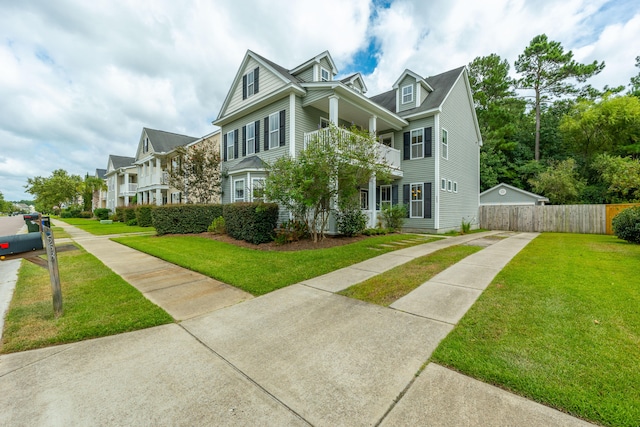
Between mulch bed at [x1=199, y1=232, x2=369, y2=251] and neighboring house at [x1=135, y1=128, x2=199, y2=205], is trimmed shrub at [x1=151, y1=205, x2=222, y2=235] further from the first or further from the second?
neighboring house at [x1=135, y1=128, x2=199, y2=205]

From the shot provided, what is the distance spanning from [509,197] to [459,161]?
22.9 feet

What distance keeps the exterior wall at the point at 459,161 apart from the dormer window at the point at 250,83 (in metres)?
10.3

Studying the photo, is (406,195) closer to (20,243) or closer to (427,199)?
(427,199)

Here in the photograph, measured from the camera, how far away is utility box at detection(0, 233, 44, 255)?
3212 mm

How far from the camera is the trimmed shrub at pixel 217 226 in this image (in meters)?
12.3

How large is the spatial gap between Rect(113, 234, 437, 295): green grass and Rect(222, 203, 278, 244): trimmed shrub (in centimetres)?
85

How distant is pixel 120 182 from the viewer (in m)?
35.0

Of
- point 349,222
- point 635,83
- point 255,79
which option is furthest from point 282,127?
point 635,83

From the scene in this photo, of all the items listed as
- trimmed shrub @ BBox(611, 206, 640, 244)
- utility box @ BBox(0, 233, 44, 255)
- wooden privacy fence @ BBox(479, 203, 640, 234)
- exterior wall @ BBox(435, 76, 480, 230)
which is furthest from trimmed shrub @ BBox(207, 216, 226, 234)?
wooden privacy fence @ BBox(479, 203, 640, 234)

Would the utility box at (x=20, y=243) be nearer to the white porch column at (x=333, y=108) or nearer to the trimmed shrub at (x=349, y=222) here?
the trimmed shrub at (x=349, y=222)

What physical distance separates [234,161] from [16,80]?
9537 mm

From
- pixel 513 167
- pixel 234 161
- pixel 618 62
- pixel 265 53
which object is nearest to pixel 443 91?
pixel 265 53

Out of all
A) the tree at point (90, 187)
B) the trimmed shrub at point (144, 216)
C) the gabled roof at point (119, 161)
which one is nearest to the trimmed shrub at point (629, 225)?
the trimmed shrub at point (144, 216)

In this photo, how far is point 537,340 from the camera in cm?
289
